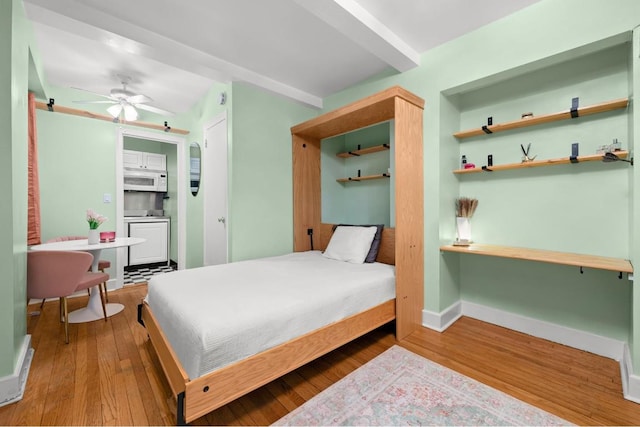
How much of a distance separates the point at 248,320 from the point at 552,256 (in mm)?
2186

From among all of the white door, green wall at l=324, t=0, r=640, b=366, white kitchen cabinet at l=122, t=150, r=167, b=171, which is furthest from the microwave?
green wall at l=324, t=0, r=640, b=366

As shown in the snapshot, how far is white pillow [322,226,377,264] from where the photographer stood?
106 inches

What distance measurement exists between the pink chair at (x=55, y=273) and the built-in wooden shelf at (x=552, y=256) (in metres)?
3.15

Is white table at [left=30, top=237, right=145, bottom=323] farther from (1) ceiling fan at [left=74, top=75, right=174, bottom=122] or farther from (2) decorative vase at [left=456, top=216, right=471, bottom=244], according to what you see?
(2) decorative vase at [left=456, top=216, right=471, bottom=244]

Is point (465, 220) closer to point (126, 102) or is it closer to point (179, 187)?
point (126, 102)

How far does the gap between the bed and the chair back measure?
72 cm

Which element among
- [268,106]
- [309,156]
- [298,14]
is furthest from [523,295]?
[268,106]

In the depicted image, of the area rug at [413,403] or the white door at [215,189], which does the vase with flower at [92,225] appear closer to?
the white door at [215,189]

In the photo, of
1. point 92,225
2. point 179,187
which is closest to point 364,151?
point 179,187

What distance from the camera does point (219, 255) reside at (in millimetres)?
3326

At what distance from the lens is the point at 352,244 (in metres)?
2.78

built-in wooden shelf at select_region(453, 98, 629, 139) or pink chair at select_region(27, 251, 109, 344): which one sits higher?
built-in wooden shelf at select_region(453, 98, 629, 139)

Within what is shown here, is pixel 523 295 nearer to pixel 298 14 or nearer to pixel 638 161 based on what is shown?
pixel 638 161

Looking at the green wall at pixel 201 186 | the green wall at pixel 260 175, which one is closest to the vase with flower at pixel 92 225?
the green wall at pixel 201 186
